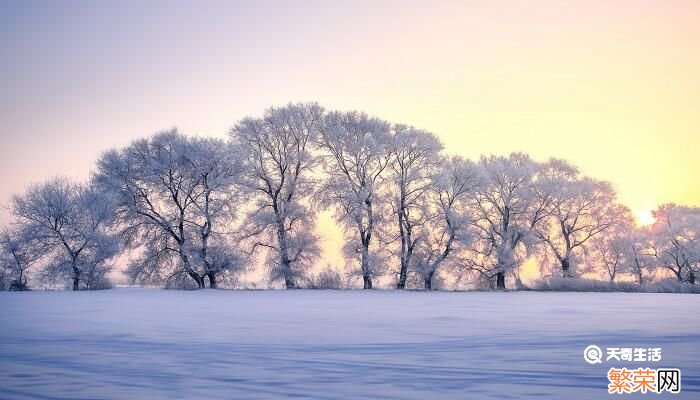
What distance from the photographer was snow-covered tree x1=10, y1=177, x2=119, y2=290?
1225 inches

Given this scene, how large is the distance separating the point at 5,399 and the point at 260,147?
96.6 feet

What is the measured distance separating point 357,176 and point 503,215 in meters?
11.1

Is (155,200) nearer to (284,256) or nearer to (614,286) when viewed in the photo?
(284,256)

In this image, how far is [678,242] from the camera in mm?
42000

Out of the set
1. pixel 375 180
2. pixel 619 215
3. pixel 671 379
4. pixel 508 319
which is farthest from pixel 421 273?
pixel 671 379

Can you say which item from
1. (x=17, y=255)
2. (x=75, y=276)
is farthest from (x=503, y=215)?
(x=17, y=255)

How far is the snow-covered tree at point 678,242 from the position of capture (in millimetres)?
41094

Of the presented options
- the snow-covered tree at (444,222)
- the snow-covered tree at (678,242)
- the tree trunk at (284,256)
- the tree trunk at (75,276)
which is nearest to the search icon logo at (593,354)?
the snow-covered tree at (444,222)

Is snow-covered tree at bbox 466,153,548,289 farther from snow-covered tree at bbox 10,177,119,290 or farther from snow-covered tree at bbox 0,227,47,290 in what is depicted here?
snow-covered tree at bbox 0,227,47,290

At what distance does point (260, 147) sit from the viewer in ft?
108

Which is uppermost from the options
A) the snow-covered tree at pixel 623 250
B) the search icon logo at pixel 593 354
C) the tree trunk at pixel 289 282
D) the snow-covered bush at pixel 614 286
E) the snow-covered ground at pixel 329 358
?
the snow-covered tree at pixel 623 250

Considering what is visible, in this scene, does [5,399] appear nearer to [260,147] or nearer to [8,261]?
[260,147]

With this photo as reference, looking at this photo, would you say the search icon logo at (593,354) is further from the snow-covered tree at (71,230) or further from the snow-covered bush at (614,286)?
the snow-covered tree at (71,230)

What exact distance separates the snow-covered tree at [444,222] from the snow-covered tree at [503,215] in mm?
3033
